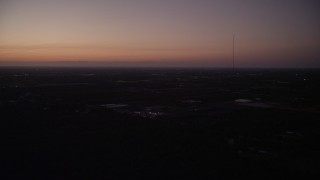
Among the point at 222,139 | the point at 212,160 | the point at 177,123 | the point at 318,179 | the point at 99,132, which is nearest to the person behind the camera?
the point at 318,179

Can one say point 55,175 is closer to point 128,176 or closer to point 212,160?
point 128,176

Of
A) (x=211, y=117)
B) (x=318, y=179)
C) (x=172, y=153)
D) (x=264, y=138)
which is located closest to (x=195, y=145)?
(x=172, y=153)

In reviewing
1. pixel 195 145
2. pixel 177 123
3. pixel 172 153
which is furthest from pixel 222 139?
pixel 177 123

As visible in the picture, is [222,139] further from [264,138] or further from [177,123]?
[177,123]

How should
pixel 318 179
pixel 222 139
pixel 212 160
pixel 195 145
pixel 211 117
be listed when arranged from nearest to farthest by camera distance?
pixel 318 179 → pixel 212 160 → pixel 195 145 → pixel 222 139 → pixel 211 117

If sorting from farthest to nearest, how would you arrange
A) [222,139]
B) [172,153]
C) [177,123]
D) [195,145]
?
[177,123] < [222,139] < [195,145] < [172,153]

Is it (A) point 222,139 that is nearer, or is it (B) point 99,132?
(A) point 222,139

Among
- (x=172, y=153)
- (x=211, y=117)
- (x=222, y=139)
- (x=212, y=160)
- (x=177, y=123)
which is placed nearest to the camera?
(x=212, y=160)

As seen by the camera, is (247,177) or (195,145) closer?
(247,177)
